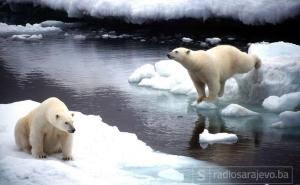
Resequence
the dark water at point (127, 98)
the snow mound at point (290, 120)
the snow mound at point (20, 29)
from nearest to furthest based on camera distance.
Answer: the dark water at point (127, 98), the snow mound at point (290, 120), the snow mound at point (20, 29)

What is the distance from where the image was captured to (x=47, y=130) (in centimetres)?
243

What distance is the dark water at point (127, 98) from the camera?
272cm

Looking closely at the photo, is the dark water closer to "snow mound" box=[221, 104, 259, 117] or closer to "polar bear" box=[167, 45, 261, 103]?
"snow mound" box=[221, 104, 259, 117]

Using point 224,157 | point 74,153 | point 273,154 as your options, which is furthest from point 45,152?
point 273,154

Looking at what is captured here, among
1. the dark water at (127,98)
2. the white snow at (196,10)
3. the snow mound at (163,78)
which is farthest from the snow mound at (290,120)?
the snow mound at (163,78)

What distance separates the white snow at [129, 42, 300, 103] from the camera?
3389 mm

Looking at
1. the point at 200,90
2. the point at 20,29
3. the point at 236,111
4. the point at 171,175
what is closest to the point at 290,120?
the point at 236,111

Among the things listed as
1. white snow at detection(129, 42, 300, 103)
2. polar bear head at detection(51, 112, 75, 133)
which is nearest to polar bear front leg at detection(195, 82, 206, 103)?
white snow at detection(129, 42, 300, 103)

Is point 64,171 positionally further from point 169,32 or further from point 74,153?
point 169,32

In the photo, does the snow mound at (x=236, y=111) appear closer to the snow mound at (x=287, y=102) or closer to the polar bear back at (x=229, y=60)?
the snow mound at (x=287, y=102)

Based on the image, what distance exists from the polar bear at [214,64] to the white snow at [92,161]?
81 cm

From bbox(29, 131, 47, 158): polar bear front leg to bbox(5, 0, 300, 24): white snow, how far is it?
55.0 inches

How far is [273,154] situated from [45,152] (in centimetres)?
104

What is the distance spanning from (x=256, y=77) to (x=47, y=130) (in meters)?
1.62
